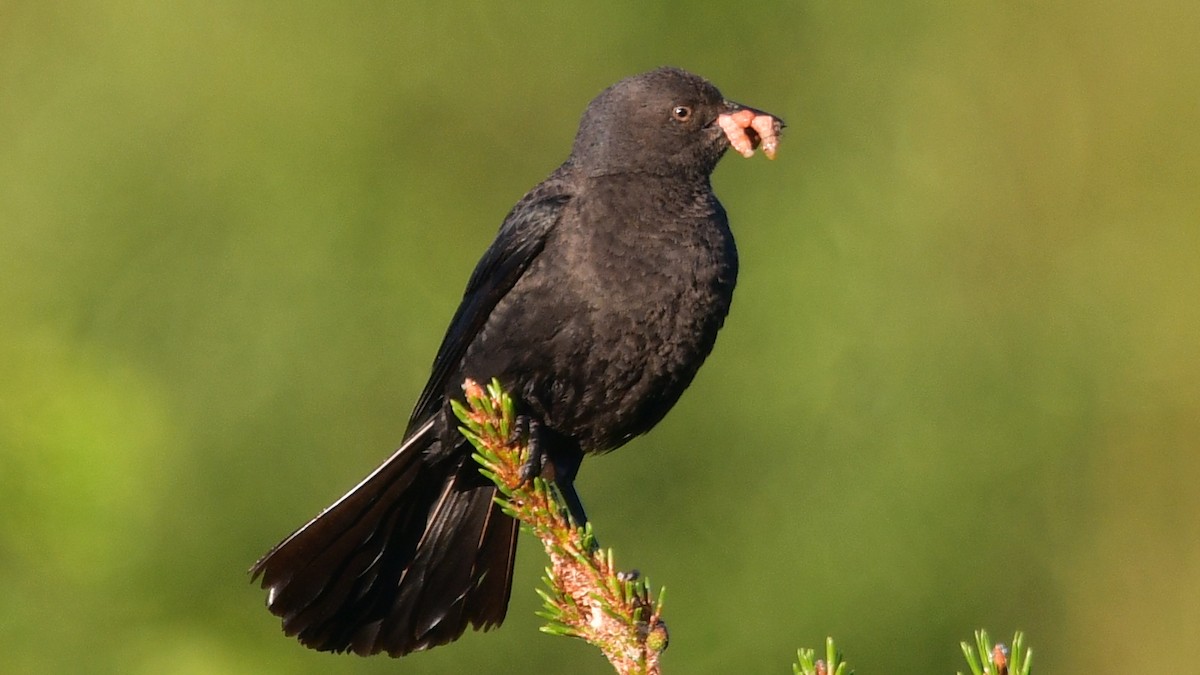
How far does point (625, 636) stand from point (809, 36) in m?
6.96

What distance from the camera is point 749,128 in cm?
587

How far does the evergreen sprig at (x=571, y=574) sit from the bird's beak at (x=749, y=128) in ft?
5.82

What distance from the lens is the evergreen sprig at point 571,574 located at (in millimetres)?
3781

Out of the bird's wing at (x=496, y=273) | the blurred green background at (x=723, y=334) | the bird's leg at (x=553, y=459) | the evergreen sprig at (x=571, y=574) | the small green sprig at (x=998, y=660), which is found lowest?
the small green sprig at (x=998, y=660)

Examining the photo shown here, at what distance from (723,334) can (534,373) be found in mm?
3549

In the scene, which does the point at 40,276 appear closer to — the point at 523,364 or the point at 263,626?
the point at 263,626

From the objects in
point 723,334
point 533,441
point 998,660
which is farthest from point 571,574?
point 723,334

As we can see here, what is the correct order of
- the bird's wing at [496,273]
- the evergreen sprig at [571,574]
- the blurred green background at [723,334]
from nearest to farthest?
the evergreen sprig at [571,574] < the bird's wing at [496,273] < the blurred green background at [723,334]

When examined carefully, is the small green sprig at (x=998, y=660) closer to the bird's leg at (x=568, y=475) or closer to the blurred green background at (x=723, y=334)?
the bird's leg at (x=568, y=475)

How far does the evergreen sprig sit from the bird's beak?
1773 millimetres

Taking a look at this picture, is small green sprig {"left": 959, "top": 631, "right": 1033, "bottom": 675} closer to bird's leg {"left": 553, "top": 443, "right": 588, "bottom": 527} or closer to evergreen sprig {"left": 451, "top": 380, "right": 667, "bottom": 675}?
evergreen sprig {"left": 451, "top": 380, "right": 667, "bottom": 675}

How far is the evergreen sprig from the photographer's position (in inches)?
149

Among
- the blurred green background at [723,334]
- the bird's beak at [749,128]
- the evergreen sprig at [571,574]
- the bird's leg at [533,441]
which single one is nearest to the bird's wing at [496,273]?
the bird's leg at [533,441]

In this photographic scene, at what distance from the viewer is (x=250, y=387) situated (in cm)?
821
